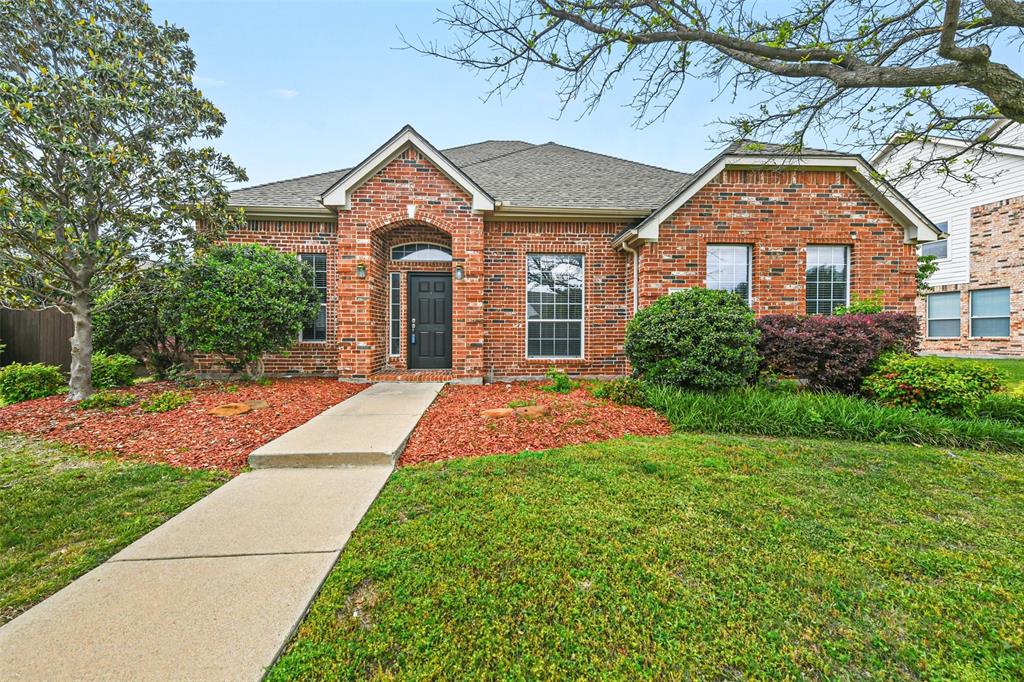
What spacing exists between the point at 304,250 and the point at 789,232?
34.4 feet

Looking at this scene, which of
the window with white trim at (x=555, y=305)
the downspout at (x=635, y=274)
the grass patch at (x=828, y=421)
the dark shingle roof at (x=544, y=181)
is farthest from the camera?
the window with white trim at (x=555, y=305)

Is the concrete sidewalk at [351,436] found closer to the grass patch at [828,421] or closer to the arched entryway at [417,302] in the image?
the arched entryway at [417,302]

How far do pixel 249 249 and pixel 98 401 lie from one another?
3287 millimetres

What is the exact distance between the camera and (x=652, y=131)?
579 cm

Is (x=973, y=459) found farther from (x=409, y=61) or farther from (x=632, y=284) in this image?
(x=409, y=61)

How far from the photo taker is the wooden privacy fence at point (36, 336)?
27.1 feet

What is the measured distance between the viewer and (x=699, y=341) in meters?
6.03

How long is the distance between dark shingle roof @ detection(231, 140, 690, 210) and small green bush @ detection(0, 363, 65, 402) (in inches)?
175

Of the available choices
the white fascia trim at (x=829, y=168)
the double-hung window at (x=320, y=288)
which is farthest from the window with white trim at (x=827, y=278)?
the double-hung window at (x=320, y=288)

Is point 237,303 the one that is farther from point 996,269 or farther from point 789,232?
point 996,269

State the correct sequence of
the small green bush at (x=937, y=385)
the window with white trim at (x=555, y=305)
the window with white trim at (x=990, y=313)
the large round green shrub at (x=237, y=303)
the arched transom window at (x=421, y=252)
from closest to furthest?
the small green bush at (x=937, y=385) < the large round green shrub at (x=237, y=303) < the window with white trim at (x=555, y=305) < the arched transom window at (x=421, y=252) < the window with white trim at (x=990, y=313)

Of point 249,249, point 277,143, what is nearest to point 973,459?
point 249,249

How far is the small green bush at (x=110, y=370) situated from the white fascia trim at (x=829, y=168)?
32.8 ft

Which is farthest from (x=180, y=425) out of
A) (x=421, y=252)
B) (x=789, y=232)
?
(x=789, y=232)
